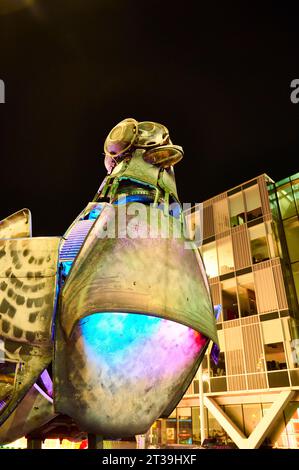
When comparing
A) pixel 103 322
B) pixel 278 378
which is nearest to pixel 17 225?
pixel 103 322

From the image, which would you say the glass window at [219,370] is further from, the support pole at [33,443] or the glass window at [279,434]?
the support pole at [33,443]

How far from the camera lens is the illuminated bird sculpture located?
391 centimetres

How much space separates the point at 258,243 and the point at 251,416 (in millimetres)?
10093

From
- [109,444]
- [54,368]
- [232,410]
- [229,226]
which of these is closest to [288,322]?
[232,410]

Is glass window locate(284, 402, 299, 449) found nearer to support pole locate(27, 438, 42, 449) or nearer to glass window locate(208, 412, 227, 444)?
glass window locate(208, 412, 227, 444)

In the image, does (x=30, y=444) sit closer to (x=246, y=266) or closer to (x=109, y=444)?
(x=109, y=444)

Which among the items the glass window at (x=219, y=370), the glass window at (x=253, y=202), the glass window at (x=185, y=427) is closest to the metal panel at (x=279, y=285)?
the glass window at (x=253, y=202)

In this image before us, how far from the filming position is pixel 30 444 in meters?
5.06

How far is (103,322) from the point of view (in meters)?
4.10

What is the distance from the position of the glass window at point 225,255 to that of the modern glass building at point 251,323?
0.22 feet

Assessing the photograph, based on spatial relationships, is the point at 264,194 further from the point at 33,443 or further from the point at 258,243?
the point at 33,443

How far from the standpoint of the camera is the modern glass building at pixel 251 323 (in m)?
19.8

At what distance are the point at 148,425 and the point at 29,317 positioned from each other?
1.83 metres

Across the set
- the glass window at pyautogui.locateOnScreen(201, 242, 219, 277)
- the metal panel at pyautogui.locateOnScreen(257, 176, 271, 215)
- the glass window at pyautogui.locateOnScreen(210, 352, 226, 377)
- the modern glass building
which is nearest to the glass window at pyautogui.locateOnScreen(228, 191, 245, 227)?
the modern glass building
